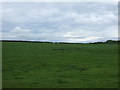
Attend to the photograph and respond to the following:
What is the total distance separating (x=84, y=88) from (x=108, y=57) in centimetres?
1935

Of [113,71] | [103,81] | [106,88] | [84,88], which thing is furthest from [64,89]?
[113,71]

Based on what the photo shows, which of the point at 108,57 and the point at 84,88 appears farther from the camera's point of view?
the point at 108,57

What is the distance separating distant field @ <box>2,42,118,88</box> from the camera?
806 inches

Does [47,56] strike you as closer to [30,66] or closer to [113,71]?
[30,66]

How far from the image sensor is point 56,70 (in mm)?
26953

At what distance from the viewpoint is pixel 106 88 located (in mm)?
19281

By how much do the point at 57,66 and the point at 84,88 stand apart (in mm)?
10910

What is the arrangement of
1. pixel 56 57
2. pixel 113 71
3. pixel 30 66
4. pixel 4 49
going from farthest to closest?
pixel 4 49 → pixel 56 57 → pixel 30 66 → pixel 113 71

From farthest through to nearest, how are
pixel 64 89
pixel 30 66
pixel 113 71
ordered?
1. pixel 30 66
2. pixel 113 71
3. pixel 64 89

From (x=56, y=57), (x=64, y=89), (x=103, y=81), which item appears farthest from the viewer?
(x=56, y=57)

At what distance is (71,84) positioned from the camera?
20281mm

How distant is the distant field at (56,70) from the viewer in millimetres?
20469

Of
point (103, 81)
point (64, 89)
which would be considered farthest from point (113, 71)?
point (64, 89)

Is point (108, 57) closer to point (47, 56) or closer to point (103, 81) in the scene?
point (47, 56)
